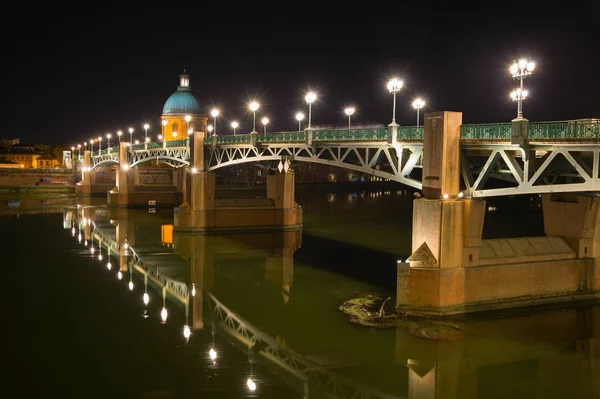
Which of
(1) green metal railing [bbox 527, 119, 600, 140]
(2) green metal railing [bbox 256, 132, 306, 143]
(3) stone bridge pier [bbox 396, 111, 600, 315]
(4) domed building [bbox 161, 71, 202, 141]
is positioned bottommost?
(3) stone bridge pier [bbox 396, 111, 600, 315]

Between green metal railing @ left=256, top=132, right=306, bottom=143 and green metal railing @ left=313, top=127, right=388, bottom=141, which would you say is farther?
green metal railing @ left=256, top=132, right=306, bottom=143

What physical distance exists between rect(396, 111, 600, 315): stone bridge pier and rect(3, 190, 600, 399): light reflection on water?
100 centimetres

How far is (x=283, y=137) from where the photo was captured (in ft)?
136

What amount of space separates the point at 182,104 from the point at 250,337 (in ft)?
256

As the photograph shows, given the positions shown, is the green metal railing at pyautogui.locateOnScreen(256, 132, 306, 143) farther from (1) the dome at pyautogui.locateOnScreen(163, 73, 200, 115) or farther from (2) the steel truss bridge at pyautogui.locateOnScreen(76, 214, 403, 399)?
(1) the dome at pyautogui.locateOnScreen(163, 73, 200, 115)

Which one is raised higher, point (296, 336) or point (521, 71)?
point (521, 71)

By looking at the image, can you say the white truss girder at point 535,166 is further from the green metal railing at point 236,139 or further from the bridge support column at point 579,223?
the green metal railing at point 236,139

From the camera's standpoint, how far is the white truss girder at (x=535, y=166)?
20109 mm

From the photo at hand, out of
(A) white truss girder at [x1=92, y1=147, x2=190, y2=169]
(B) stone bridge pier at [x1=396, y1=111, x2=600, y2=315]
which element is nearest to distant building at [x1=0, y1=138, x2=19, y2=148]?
(A) white truss girder at [x1=92, y1=147, x2=190, y2=169]

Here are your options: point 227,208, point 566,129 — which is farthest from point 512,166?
point 227,208

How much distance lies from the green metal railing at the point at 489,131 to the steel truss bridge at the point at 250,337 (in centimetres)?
1012

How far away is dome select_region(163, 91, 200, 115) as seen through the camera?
95.1 meters

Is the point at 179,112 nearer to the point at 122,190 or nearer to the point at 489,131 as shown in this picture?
the point at 122,190

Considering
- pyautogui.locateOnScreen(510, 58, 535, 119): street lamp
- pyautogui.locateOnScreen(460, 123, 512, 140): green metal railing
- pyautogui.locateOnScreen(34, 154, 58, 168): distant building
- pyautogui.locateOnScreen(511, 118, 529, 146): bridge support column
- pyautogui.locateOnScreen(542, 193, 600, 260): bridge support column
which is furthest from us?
pyautogui.locateOnScreen(34, 154, 58, 168): distant building
